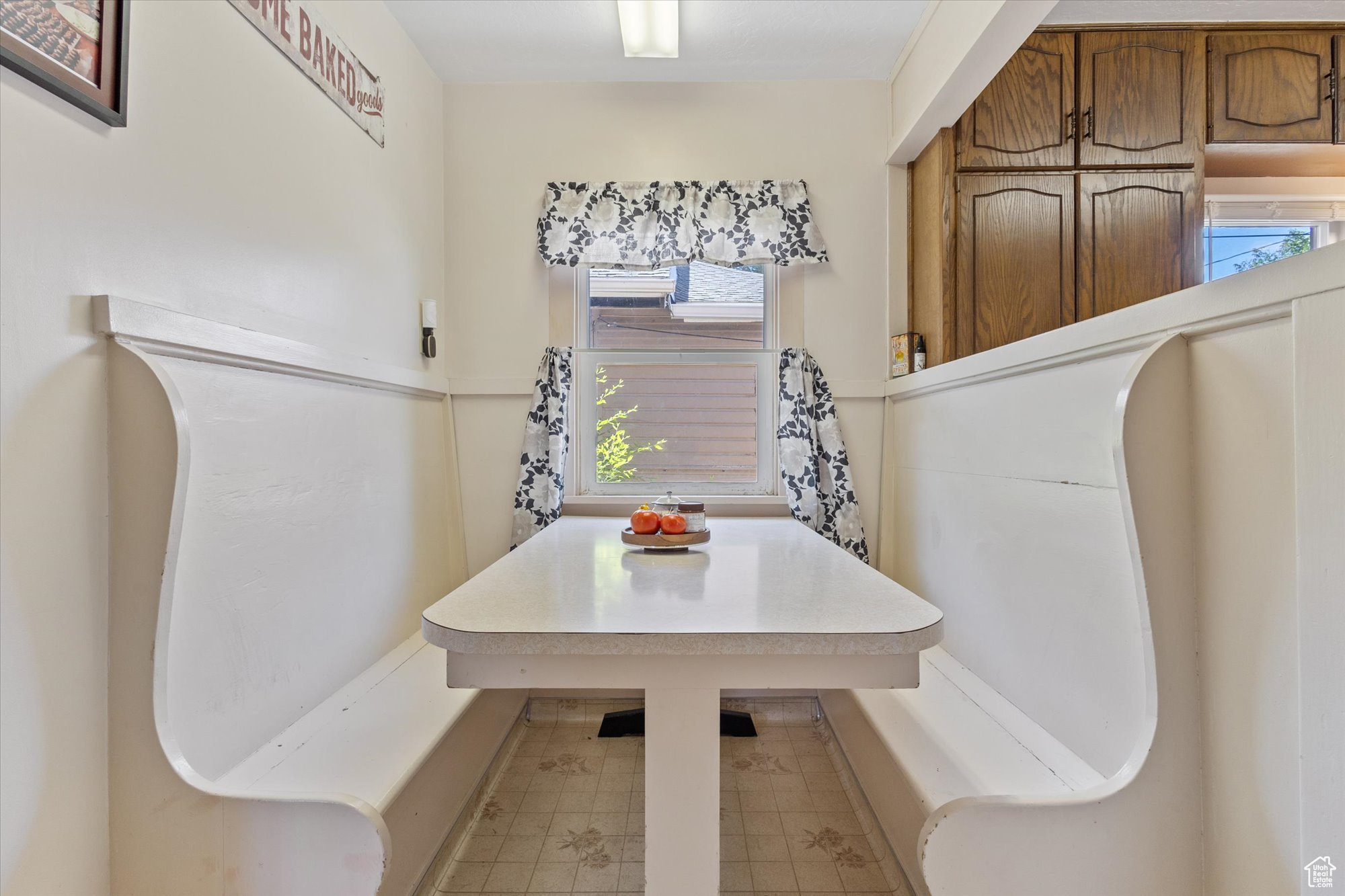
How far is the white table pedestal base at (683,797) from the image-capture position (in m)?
1.11

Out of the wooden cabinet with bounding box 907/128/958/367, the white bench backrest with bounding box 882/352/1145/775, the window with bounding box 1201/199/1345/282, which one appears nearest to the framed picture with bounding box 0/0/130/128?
the white bench backrest with bounding box 882/352/1145/775

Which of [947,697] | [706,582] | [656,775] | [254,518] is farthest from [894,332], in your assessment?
[254,518]

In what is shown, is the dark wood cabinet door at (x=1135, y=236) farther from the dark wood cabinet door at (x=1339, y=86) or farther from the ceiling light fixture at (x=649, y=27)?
the ceiling light fixture at (x=649, y=27)

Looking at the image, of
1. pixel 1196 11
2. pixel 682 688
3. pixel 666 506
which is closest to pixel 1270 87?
pixel 1196 11

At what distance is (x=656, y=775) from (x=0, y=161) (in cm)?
138

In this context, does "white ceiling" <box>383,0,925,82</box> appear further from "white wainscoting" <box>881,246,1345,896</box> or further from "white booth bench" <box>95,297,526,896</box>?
"white wainscoting" <box>881,246,1345,896</box>

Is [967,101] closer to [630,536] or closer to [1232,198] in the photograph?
[1232,198]

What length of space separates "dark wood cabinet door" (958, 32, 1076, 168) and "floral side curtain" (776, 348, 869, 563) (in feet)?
3.25

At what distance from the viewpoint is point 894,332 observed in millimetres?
2713

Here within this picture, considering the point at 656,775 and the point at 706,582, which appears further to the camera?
the point at 706,582

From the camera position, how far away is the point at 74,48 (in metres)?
1.04

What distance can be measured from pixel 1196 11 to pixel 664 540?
8.88ft

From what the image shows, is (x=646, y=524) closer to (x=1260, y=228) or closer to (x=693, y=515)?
(x=693, y=515)

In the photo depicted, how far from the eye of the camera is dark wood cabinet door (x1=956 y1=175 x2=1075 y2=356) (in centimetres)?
240
